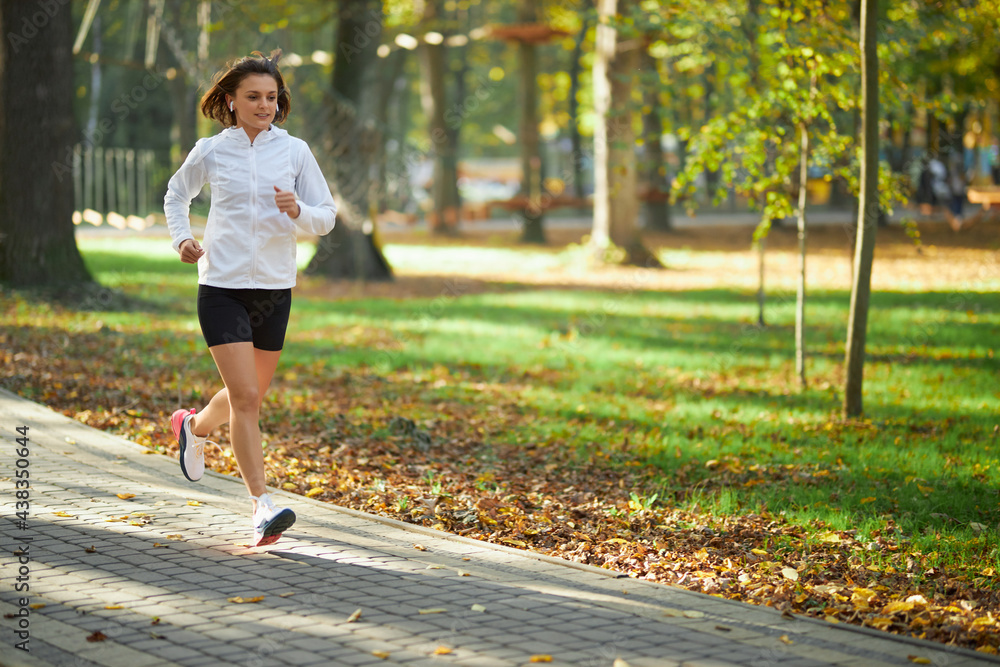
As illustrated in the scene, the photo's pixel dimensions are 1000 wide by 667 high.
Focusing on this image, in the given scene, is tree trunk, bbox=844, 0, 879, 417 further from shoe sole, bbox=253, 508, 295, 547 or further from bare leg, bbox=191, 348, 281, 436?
shoe sole, bbox=253, 508, 295, 547

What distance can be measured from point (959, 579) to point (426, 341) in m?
8.56

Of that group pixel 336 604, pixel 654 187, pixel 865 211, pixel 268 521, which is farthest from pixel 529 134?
pixel 336 604

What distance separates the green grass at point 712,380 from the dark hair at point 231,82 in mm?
3463

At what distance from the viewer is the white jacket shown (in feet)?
15.8

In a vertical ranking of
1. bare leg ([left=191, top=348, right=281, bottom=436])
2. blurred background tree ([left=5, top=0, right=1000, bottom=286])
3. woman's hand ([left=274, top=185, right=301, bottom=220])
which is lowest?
bare leg ([left=191, top=348, right=281, bottom=436])

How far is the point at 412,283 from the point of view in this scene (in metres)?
19.5

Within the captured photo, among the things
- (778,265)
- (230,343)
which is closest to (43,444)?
(230,343)

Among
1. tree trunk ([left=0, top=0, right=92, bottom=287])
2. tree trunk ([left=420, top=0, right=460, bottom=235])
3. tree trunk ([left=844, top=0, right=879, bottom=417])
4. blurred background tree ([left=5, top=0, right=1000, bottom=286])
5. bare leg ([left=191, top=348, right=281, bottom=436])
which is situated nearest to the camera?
bare leg ([left=191, top=348, right=281, bottom=436])

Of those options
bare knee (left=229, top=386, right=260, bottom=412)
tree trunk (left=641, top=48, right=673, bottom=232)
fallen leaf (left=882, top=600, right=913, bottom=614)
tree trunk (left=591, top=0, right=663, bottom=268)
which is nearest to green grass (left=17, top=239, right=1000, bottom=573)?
fallen leaf (left=882, top=600, right=913, bottom=614)

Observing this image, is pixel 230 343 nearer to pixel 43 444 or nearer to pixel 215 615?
pixel 215 615

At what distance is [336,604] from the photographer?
166 inches

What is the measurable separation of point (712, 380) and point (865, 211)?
2.91 metres

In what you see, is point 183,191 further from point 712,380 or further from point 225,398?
point 712,380

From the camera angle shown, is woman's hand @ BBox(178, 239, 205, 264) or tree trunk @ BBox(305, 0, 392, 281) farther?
tree trunk @ BBox(305, 0, 392, 281)
